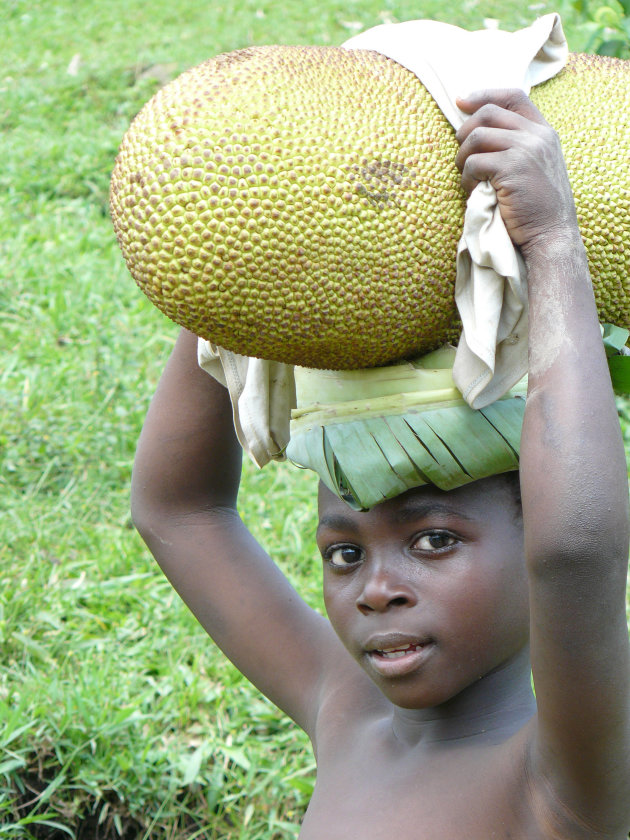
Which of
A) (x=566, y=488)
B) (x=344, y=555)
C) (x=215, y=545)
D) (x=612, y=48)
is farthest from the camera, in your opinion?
(x=612, y=48)

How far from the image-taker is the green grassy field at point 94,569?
7.97ft

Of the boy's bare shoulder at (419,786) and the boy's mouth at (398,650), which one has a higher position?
the boy's mouth at (398,650)

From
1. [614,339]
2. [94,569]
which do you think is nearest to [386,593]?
[614,339]

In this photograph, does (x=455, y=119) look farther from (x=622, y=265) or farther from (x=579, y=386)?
(x=579, y=386)

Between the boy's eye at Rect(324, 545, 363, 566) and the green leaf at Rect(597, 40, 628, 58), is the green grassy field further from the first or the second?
the green leaf at Rect(597, 40, 628, 58)

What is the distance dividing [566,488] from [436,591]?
324 mm

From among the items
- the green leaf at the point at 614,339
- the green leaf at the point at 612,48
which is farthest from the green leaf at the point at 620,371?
the green leaf at the point at 612,48

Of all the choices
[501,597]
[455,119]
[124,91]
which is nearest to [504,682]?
[501,597]

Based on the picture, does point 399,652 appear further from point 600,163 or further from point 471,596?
point 600,163

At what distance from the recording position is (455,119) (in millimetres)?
1322

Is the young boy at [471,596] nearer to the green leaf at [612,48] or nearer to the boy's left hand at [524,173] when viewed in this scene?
the boy's left hand at [524,173]

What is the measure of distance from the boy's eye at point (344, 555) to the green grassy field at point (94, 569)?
1.04m

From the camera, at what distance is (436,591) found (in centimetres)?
143

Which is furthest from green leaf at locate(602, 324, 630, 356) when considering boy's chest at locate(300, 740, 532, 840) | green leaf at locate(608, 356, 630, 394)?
boy's chest at locate(300, 740, 532, 840)
